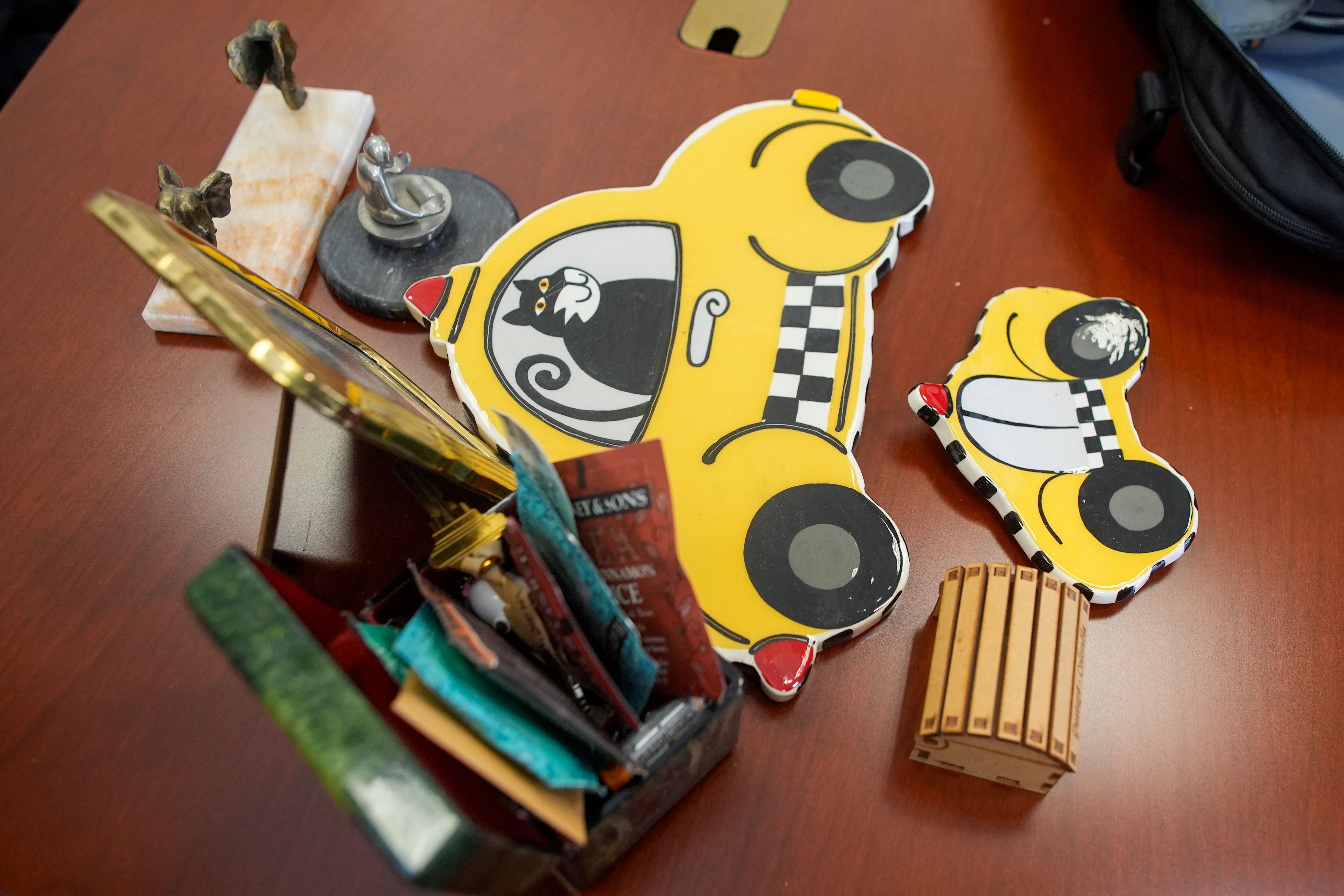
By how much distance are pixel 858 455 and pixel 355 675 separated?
495mm

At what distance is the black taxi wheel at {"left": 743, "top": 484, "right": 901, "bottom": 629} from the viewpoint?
727mm

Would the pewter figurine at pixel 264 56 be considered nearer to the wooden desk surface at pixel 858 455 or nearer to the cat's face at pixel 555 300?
the wooden desk surface at pixel 858 455

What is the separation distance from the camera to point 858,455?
84 cm

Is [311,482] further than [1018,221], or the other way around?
[1018,221]

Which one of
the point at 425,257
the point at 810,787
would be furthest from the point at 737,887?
the point at 425,257

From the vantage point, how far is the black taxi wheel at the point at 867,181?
96 centimetres

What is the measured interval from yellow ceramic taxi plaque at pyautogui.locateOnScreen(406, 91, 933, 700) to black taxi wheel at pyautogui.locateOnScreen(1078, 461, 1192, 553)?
7.2 inches

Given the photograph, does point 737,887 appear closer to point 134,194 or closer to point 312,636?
point 312,636

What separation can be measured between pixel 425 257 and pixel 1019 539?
25.3 inches

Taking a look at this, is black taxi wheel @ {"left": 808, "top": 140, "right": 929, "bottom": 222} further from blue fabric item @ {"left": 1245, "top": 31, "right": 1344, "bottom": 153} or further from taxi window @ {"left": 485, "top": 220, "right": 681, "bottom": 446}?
blue fabric item @ {"left": 1245, "top": 31, "right": 1344, "bottom": 153}

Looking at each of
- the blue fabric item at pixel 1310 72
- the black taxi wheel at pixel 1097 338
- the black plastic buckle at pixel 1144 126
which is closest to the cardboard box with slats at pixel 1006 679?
the black taxi wheel at pixel 1097 338

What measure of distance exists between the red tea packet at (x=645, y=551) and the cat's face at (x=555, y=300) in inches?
14.0

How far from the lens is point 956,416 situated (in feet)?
2.69

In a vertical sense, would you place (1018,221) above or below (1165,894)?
above
